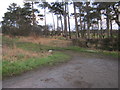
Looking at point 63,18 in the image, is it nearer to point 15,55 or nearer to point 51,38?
point 51,38

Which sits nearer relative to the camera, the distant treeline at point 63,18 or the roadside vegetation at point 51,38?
the roadside vegetation at point 51,38

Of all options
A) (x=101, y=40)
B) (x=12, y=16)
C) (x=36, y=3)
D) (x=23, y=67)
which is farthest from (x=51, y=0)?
(x=23, y=67)

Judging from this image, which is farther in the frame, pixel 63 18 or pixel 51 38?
pixel 63 18

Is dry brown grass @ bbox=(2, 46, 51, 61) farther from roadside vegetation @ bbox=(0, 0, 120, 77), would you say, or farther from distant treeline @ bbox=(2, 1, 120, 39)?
distant treeline @ bbox=(2, 1, 120, 39)

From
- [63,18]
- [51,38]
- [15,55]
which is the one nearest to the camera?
[15,55]

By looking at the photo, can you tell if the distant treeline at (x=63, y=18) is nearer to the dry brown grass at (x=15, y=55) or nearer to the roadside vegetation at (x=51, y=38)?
the roadside vegetation at (x=51, y=38)

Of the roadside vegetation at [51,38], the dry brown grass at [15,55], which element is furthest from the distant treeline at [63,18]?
the dry brown grass at [15,55]

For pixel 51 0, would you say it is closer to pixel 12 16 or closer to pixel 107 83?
pixel 12 16

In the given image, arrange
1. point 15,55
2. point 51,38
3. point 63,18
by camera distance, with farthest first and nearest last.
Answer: point 63,18, point 51,38, point 15,55

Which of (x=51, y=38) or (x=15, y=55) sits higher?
(x=51, y=38)

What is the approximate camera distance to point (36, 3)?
90.9 feet

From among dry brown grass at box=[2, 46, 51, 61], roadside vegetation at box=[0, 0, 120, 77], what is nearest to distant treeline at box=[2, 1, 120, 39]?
roadside vegetation at box=[0, 0, 120, 77]

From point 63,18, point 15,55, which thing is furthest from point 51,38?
point 15,55

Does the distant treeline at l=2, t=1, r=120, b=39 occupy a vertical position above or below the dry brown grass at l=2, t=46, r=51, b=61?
above
